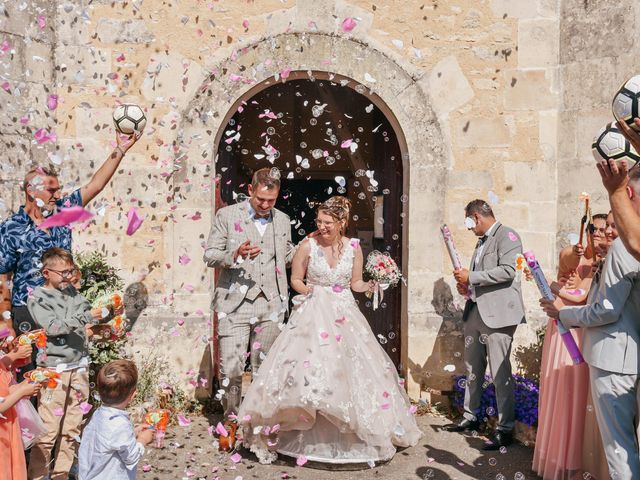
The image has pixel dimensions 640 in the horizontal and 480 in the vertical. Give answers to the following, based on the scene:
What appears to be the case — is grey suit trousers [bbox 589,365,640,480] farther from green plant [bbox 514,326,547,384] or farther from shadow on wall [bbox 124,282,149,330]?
shadow on wall [bbox 124,282,149,330]

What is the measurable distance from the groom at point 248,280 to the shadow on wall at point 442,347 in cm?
172

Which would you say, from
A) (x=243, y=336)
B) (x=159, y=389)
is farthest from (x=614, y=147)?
(x=159, y=389)

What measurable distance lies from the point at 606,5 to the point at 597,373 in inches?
160

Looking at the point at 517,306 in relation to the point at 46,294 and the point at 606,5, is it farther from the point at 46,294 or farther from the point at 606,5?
the point at 46,294

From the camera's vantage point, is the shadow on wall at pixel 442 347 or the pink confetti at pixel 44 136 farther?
the shadow on wall at pixel 442 347

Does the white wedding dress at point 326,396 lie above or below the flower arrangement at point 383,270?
below

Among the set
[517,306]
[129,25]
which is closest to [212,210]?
[129,25]

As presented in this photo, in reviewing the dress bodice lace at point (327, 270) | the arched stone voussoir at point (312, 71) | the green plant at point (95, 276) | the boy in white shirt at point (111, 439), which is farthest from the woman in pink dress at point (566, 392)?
the green plant at point (95, 276)

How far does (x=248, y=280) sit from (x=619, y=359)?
2.90m

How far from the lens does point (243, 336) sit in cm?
546

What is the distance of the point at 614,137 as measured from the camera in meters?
3.37

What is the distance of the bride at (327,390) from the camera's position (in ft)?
15.8

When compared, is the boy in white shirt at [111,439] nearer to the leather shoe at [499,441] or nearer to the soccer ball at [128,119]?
the soccer ball at [128,119]

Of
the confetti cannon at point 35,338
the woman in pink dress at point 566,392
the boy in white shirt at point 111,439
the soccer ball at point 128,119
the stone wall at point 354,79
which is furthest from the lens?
the stone wall at point 354,79
